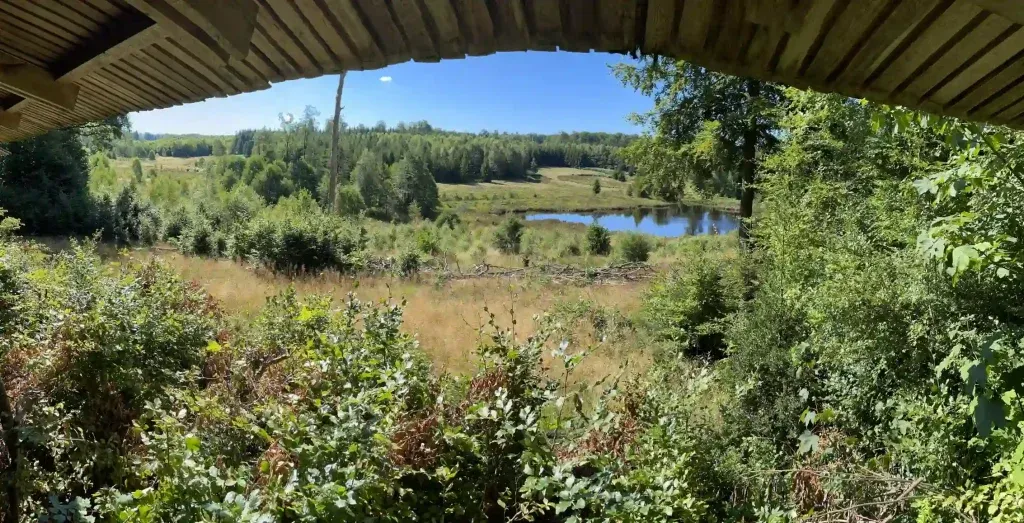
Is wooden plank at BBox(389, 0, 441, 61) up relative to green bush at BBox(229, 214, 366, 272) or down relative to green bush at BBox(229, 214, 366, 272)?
up

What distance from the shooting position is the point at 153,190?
2917 centimetres

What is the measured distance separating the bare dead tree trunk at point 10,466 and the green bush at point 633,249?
65.0 feet

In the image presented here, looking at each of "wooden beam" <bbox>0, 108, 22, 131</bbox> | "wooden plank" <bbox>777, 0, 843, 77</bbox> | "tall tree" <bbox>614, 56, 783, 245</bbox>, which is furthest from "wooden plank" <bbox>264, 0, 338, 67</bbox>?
"tall tree" <bbox>614, 56, 783, 245</bbox>

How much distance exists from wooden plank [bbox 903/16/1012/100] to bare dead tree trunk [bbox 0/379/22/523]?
4.48 metres

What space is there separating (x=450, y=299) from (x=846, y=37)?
11327 millimetres

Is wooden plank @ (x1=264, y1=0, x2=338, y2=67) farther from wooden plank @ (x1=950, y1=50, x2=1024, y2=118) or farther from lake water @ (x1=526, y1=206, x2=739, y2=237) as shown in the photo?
lake water @ (x1=526, y1=206, x2=739, y2=237)

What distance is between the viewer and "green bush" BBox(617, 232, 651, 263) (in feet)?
73.1

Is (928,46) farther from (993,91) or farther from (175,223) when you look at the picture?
(175,223)

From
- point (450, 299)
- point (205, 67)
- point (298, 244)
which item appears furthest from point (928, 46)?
point (298, 244)

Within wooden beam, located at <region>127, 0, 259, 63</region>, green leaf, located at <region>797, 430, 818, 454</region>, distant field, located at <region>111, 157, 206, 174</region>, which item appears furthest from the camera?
distant field, located at <region>111, 157, 206, 174</region>

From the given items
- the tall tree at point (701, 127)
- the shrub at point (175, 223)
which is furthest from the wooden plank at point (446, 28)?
the shrub at point (175, 223)

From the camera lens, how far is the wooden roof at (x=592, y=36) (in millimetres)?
1084

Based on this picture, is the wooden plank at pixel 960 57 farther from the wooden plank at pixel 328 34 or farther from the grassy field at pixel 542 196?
the grassy field at pixel 542 196

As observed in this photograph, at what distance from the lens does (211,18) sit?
126 cm
